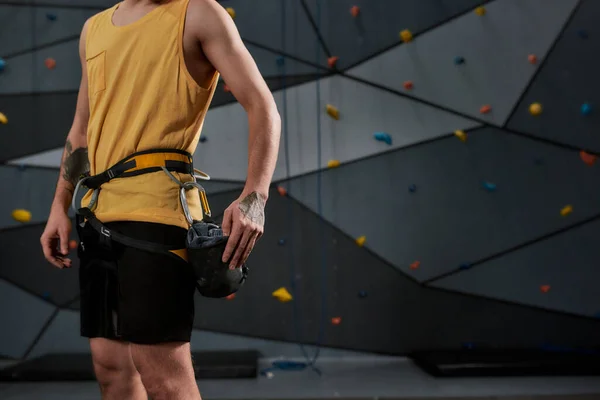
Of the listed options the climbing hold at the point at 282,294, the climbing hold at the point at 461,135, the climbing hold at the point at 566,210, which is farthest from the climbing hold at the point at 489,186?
the climbing hold at the point at 282,294

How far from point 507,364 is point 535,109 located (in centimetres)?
126

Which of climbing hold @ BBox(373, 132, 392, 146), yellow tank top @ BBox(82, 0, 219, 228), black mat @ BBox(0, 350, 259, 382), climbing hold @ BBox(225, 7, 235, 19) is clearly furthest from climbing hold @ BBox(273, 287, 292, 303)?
yellow tank top @ BBox(82, 0, 219, 228)

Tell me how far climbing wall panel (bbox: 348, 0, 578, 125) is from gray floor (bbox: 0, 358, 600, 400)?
4.25 ft

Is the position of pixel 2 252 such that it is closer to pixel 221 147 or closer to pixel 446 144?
pixel 221 147

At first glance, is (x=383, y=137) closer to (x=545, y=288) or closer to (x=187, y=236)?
(x=545, y=288)

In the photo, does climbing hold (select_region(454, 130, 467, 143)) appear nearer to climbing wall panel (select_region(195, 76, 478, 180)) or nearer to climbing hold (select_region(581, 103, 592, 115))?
climbing wall panel (select_region(195, 76, 478, 180))

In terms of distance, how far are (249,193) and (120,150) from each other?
0.94 feet

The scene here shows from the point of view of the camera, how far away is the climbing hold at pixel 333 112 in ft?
10.5

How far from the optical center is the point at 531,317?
3.26 metres

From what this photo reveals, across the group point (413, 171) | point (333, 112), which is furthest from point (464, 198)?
point (333, 112)

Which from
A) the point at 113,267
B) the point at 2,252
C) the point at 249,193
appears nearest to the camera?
the point at 249,193

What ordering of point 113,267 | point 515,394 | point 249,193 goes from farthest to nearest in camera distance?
point 515,394, point 113,267, point 249,193

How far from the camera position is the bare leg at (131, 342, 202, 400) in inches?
45.0

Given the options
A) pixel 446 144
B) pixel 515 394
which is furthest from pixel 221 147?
pixel 515 394
